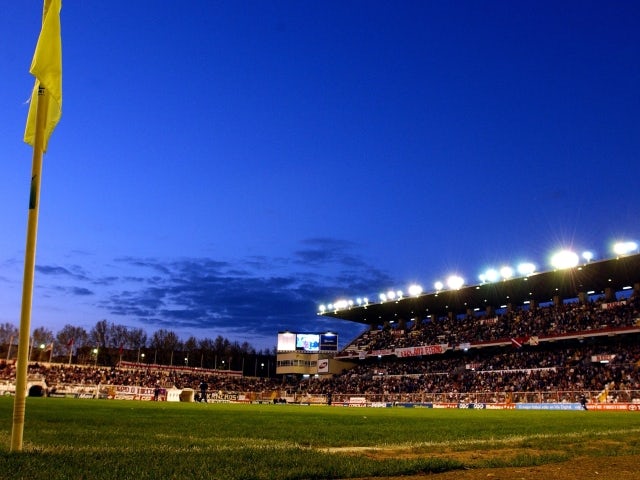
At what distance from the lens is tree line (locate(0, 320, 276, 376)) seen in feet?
372

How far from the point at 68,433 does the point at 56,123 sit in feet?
19.7

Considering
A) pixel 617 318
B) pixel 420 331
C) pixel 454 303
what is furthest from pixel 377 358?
pixel 617 318

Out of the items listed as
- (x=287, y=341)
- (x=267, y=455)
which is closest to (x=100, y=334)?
(x=287, y=341)

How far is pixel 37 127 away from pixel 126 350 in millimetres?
121908

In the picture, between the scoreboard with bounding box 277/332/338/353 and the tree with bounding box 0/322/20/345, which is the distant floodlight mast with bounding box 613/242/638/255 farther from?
the tree with bounding box 0/322/20/345

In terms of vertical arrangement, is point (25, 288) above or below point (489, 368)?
above

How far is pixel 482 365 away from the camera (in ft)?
197

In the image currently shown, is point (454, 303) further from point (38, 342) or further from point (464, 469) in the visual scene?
point (38, 342)

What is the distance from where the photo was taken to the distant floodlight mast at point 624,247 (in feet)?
159

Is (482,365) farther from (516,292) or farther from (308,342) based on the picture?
(308,342)

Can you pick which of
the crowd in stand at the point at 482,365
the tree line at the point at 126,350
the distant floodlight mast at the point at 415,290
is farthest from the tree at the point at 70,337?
the distant floodlight mast at the point at 415,290

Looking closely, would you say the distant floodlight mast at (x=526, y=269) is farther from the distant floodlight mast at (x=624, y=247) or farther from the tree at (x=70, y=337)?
the tree at (x=70, y=337)

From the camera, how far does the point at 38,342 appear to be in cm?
11344

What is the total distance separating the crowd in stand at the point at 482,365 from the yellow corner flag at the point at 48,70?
38.6m
